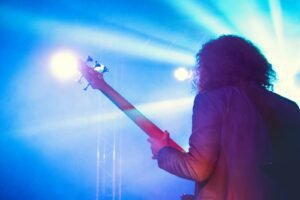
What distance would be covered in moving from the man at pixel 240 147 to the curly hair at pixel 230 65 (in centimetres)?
12

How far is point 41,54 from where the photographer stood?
19.7 ft

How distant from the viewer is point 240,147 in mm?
1300

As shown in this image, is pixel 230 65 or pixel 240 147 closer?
pixel 240 147

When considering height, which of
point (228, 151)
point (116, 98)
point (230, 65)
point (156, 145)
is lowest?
point (228, 151)

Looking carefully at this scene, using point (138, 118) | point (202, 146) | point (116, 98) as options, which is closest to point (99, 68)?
point (116, 98)

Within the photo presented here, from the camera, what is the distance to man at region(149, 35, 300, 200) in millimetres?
1268

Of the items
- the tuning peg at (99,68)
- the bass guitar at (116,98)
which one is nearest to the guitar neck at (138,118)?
the bass guitar at (116,98)

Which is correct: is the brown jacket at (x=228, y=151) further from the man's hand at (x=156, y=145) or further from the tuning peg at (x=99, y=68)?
the tuning peg at (x=99, y=68)

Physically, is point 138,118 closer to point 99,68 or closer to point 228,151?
point 99,68

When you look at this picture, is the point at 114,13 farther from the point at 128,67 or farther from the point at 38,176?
the point at 38,176

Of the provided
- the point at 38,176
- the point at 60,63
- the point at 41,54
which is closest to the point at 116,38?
the point at 41,54

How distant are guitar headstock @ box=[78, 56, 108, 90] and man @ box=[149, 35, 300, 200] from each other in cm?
96

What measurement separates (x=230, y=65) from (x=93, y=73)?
1.03m

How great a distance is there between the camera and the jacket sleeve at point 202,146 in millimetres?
1307
